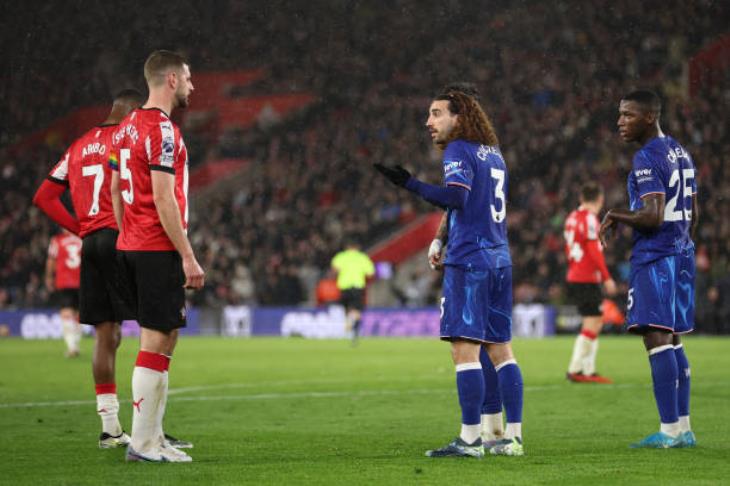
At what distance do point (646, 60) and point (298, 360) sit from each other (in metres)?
17.9

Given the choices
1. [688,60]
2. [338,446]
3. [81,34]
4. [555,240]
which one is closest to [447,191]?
[338,446]

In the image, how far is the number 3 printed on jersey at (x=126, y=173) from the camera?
7.11 meters

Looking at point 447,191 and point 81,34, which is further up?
point 81,34

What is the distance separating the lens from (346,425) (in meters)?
9.43

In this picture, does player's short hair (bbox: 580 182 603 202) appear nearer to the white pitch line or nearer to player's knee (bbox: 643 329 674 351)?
the white pitch line

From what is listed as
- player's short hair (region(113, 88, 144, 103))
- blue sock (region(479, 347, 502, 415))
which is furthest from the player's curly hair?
player's short hair (region(113, 88, 144, 103))

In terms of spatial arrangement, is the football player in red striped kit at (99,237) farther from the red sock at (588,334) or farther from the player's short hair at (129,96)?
the red sock at (588,334)

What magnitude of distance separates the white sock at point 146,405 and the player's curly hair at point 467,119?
2334 mm

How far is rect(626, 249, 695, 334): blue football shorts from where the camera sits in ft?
25.8

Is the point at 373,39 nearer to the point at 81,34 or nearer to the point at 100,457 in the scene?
the point at 81,34

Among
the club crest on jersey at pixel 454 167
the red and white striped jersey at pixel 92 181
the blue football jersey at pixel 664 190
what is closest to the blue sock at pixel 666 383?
the blue football jersey at pixel 664 190

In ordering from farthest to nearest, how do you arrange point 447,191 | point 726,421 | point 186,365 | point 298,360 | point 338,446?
point 298,360 → point 186,365 → point 726,421 → point 338,446 → point 447,191

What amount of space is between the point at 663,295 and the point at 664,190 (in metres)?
0.71

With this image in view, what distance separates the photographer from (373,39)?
3369 centimetres
